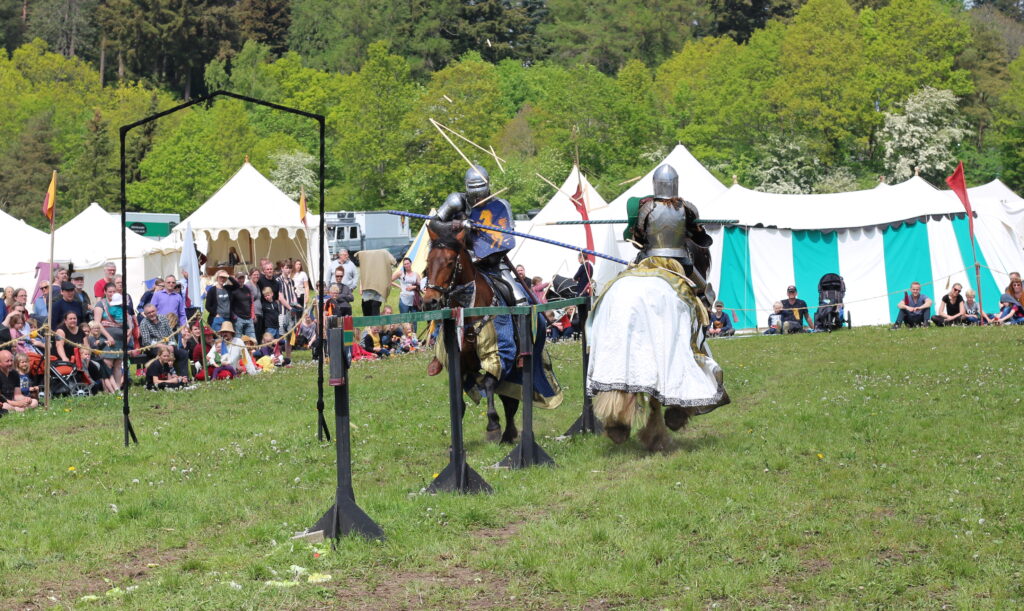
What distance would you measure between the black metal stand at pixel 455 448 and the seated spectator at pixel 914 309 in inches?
647

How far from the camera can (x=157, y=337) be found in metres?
18.7

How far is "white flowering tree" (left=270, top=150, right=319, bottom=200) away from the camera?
6366cm

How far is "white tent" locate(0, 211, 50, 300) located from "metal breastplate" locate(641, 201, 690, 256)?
17115mm

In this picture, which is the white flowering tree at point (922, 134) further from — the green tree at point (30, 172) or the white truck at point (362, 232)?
the green tree at point (30, 172)

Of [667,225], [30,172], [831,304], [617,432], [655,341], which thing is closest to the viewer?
[655,341]

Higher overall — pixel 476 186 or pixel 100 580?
pixel 476 186

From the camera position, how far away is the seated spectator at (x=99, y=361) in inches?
677

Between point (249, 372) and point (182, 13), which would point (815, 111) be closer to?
point (249, 372)

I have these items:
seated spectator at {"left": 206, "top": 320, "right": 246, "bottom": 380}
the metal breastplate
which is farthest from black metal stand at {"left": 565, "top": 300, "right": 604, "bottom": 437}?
seated spectator at {"left": 206, "top": 320, "right": 246, "bottom": 380}

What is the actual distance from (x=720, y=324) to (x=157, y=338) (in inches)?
437

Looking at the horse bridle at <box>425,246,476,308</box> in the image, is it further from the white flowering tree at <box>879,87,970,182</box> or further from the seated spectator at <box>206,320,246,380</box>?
the white flowering tree at <box>879,87,970,182</box>

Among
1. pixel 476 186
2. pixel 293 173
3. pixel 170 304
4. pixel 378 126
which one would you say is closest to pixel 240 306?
pixel 170 304

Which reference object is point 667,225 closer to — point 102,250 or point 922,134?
point 102,250

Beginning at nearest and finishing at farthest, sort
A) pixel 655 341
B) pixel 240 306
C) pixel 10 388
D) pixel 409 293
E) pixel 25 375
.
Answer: pixel 655 341
pixel 10 388
pixel 25 375
pixel 240 306
pixel 409 293
